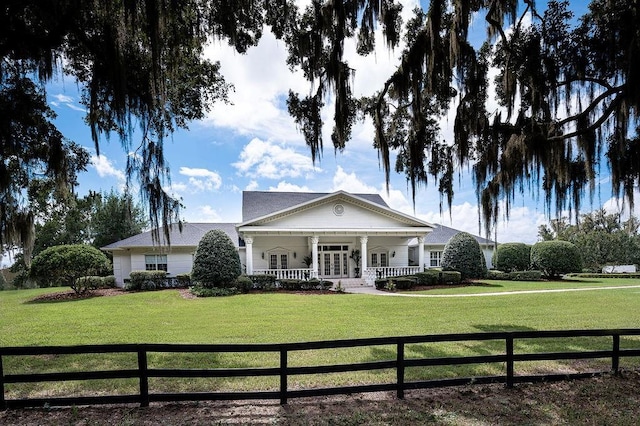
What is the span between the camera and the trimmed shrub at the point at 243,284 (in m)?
18.5

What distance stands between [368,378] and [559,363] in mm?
3972

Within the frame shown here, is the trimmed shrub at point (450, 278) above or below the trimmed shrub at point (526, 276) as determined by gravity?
above

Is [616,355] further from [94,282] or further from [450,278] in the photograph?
[94,282]

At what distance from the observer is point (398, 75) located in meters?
6.41

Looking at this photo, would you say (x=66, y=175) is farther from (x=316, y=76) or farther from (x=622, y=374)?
(x=622, y=374)

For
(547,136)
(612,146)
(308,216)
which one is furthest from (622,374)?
(308,216)

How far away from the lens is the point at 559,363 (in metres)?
6.94

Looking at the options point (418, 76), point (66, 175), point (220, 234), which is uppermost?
point (418, 76)

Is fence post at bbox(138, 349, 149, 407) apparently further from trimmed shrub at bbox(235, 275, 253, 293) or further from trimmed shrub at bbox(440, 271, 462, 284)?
trimmed shrub at bbox(440, 271, 462, 284)

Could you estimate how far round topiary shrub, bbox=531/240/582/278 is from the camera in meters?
25.5

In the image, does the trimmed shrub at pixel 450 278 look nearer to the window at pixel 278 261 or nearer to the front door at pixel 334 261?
the front door at pixel 334 261

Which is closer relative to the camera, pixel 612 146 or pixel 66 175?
pixel 612 146

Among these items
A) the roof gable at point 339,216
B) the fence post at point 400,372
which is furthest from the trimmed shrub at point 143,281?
the fence post at point 400,372

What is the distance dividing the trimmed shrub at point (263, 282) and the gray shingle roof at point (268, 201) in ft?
19.1
